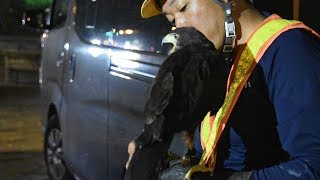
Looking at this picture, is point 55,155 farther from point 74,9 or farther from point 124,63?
point 124,63

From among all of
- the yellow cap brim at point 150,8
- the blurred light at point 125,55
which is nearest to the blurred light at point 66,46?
the blurred light at point 125,55

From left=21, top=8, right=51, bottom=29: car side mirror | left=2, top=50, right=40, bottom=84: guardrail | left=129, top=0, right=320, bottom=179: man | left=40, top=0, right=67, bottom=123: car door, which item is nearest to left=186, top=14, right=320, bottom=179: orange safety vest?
left=129, top=0, right=320, bottom=179: man

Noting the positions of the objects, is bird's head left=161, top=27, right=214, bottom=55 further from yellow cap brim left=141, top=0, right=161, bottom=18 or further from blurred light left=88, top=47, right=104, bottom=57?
blurred light left=88, top=47, right=104, bottom=57

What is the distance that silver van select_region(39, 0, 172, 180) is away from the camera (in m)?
3.35

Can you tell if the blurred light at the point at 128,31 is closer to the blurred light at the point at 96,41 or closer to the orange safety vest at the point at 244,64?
the blurred light at the point at 96,41

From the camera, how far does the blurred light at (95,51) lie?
13.0ft

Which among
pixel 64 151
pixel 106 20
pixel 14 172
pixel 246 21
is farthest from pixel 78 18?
pixel 246 21

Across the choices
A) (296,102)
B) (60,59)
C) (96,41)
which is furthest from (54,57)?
(296,102)

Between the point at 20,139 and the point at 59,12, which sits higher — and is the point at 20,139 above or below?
below

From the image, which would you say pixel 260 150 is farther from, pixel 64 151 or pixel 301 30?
pixel 64 151

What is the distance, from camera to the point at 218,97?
4.99ft

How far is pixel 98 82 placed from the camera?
13.1ft

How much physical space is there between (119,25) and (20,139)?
438 centimetres

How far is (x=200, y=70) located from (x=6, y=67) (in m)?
13.7
